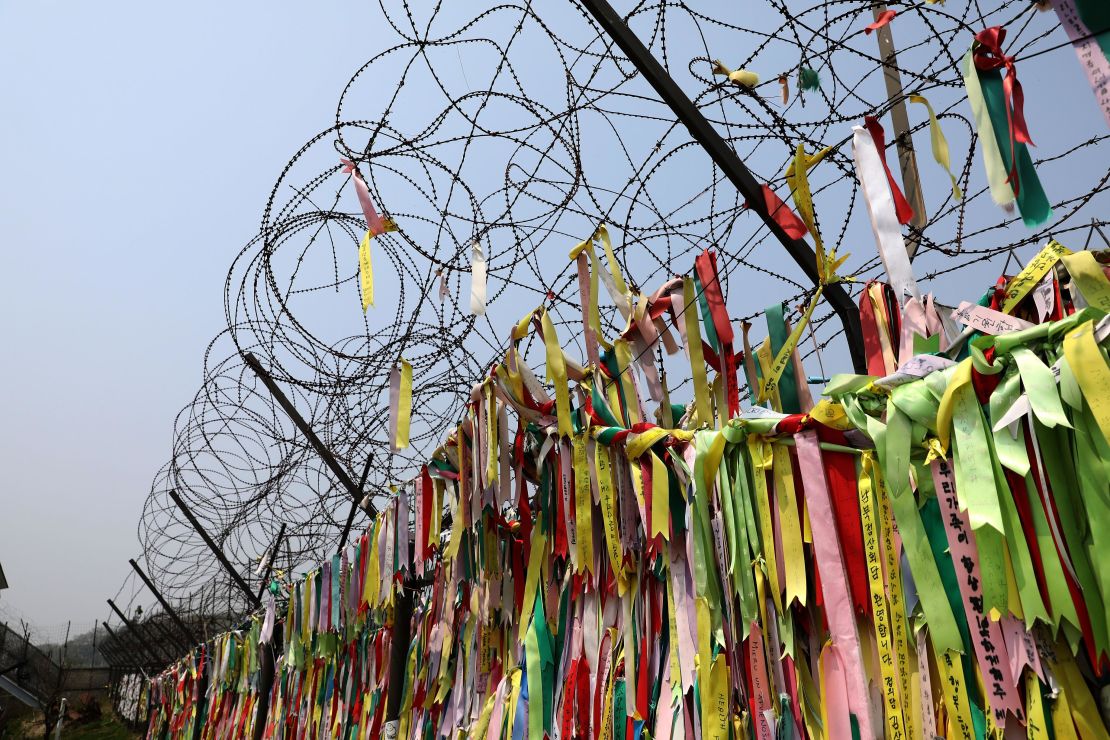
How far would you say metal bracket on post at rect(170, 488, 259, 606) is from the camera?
7.50 metres

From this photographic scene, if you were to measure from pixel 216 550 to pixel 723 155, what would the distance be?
7.26m

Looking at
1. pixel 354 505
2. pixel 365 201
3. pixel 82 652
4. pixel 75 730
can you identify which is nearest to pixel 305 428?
Answer: pixel 354 505

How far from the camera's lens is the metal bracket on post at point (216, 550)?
7498mm

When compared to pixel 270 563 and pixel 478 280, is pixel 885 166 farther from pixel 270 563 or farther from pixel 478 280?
pixel 270 563

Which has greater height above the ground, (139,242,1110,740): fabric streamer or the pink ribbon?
the pink ribbon

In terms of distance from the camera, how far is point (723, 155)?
1.98m

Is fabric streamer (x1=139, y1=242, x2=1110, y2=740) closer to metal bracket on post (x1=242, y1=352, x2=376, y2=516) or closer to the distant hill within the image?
metal bracket on post (x1=242, y1=352, x2=376, y2=516)

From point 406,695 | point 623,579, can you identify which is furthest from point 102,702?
point 623,579

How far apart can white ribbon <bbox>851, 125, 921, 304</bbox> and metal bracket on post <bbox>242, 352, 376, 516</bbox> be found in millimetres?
3588

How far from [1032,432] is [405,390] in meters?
2.24

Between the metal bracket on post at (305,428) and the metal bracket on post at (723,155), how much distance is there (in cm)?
327

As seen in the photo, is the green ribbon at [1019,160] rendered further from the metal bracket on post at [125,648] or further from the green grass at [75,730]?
the metal bracket on post at [125,648]

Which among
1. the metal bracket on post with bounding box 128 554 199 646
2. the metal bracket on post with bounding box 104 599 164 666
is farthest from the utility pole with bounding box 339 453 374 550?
the metal bracket on post with bounding box 104 599 164 666

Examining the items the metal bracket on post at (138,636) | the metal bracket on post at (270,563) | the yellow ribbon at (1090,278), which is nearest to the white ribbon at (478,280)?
the yellow ribbon at (1090,278)
